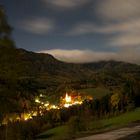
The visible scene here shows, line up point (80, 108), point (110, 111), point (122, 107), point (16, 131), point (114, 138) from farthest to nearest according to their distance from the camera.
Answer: point (80, 108), point (110, 111), point (122, 107), point (16, 131), point (114, 138)

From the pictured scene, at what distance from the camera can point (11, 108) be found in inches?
952

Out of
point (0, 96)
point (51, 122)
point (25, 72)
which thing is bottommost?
point (51, 122)

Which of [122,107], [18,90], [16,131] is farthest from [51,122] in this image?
[18,90]

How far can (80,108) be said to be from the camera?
148875 mm

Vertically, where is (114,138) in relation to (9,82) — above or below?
below

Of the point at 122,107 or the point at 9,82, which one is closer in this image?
the point at 9,82

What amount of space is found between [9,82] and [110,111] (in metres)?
103

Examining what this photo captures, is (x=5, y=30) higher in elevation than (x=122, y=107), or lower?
higher

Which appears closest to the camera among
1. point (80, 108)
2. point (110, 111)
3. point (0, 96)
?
point (0, 96)

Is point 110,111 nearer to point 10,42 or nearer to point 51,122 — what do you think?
point 51,122

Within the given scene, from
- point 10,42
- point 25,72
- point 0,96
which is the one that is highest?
point 10,42

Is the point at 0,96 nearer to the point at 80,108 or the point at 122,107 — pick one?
the point at 122,107

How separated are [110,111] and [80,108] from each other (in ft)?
87.4

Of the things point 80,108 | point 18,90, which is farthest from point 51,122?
point 18,90
